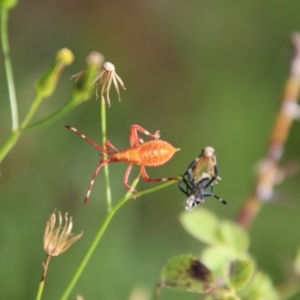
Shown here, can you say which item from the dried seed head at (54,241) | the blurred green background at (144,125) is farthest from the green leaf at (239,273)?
the blurred green background at (144,125)

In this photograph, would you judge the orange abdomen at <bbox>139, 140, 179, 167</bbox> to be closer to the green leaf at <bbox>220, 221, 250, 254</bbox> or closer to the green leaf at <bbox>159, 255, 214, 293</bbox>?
the green leaf at <bbox>159, 255, 214, 293</bbox>

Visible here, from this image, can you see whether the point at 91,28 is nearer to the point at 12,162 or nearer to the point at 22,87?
the point at 22,87

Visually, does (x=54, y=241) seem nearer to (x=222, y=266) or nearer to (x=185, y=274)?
(x=185, y=274)

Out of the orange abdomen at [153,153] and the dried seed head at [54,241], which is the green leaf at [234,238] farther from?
the dried seed head at [54,241]

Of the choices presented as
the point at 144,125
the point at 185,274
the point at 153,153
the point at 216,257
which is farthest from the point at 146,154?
the point at 144,125

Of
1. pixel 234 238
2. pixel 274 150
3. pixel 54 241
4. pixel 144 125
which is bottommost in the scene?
pixel 54 241

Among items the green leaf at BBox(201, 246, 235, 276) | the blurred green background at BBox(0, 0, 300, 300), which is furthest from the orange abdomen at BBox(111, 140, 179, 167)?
the blurred green background at BBox(0, 0, 300, 300)
